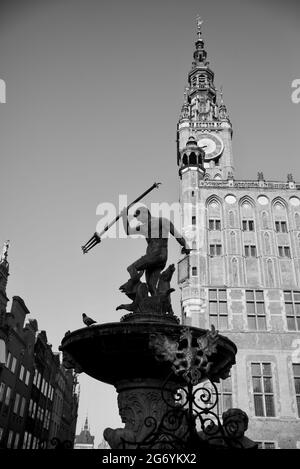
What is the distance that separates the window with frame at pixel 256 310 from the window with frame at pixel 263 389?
8.17ft

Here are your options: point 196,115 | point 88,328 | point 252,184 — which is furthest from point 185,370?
point 196,115

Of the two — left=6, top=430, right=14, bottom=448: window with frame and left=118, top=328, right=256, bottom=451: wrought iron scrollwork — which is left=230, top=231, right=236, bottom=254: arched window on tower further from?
left=6, top=430, right=14, bottom=448: window with frame

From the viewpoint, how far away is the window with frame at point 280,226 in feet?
95.4

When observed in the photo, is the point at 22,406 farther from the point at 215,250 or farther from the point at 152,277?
the point at 152,277

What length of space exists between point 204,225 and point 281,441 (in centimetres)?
1415

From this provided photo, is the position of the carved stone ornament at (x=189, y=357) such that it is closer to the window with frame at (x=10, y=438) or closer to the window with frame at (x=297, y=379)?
the window with frame at (x=297, y=379)

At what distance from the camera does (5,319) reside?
116 ft

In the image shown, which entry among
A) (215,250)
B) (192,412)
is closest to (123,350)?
(192,412)

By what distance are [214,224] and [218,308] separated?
20.6 feet

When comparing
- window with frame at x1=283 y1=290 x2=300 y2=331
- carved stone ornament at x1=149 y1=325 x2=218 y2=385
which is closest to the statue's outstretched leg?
carved stone ornament at x1=149 y1=325 x2=218 y2=385

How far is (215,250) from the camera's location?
28.3 m

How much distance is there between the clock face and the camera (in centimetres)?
4581

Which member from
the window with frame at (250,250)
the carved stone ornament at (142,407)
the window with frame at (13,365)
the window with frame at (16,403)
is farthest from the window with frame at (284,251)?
the window with frame at (16,403)

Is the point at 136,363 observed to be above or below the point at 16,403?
below
